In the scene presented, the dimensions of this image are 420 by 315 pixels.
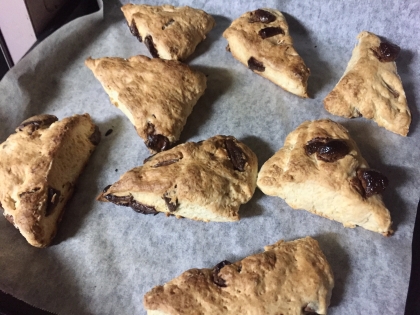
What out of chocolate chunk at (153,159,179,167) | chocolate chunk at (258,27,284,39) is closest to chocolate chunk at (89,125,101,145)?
chocolate chunk at (153,159,179,167)

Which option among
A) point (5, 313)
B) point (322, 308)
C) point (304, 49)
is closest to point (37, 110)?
point (5, 313)

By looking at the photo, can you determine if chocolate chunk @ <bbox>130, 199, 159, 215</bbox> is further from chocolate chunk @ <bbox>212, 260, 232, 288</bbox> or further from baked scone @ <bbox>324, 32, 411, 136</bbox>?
baked scone @ <bbox>324, 32, 411, 136</bbox>

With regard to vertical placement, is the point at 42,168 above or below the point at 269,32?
below

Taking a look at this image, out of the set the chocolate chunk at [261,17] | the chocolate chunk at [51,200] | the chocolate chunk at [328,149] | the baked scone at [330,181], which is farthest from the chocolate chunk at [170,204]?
the chocolate chunk at [261,17]

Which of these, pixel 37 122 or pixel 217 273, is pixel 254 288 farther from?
pixel 37 122

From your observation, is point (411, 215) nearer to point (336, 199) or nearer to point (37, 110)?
point (336, 199)

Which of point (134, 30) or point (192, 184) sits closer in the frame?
point (192, 184)

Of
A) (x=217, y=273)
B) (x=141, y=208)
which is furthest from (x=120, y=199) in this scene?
(x=217, y=273)
